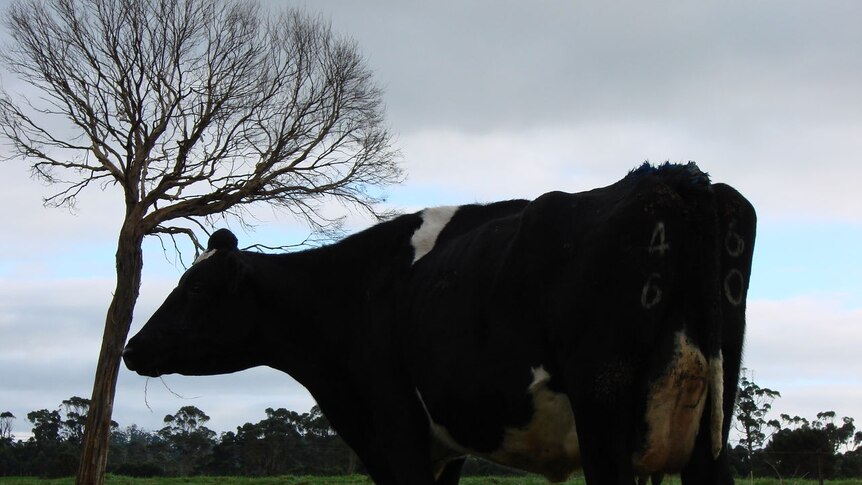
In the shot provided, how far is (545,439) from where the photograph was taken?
5645 mm

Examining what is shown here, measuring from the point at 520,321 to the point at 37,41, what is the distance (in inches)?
712

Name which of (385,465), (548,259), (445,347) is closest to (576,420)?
(548,259)

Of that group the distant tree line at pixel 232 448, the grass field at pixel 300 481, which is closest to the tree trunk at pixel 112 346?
the grass field at pixel 300 481

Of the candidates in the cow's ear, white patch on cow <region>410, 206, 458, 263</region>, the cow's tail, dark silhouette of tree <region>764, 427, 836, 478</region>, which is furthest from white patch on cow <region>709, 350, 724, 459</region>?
dark silhouette of tree <region>764, 427, 836, 478</region>

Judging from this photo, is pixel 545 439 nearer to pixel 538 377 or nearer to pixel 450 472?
pixel 538 377

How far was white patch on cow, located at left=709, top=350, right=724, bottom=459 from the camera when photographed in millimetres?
4938

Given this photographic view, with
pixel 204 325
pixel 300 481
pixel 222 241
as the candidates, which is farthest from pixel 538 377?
pixel 300 481

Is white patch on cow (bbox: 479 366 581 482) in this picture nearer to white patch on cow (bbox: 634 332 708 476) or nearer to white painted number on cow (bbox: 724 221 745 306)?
white patch on cow (bbox: 634 332 708 476)

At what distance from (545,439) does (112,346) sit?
664 inches

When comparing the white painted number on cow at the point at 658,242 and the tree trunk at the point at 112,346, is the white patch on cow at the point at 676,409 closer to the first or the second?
the white painted number on cow at the point at 658,242

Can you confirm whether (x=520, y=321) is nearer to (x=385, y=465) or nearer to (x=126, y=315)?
(x=385, y=465)

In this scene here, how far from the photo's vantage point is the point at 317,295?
7965mm

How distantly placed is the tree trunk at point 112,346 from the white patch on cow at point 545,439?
1597cm

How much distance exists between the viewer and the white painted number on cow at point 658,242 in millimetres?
4992
